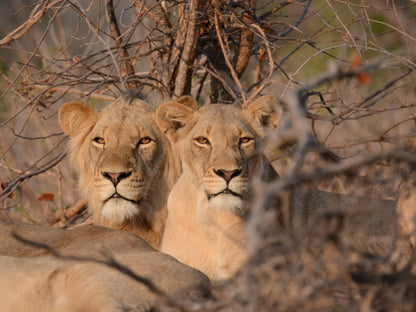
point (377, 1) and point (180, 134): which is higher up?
point (377, 1)

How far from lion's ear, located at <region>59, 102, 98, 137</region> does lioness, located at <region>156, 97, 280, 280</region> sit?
57 centimetres

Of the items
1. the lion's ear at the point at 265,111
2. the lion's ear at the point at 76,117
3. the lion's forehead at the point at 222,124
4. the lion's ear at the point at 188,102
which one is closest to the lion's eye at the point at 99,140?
the lion's ear at the point at 76,117

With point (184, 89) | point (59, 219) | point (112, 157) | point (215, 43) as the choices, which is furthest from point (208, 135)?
point (59, 219)

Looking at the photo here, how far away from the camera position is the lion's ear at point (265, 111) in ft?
12.3

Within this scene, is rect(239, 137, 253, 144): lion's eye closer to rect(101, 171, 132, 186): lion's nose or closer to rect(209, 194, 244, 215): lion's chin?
rect(209, 194, 244, 215): lion's chin

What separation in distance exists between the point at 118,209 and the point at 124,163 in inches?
11.2

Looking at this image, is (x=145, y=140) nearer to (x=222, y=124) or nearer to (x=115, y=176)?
(x=115, y=176)

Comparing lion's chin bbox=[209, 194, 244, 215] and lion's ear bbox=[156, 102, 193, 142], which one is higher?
lion's ear bbox=[156, 102, 193, 142]

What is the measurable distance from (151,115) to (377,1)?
2.55 metres

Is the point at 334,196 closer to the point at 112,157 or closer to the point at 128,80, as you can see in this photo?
the point at 112,157

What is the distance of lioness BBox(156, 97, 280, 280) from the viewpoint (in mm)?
3352

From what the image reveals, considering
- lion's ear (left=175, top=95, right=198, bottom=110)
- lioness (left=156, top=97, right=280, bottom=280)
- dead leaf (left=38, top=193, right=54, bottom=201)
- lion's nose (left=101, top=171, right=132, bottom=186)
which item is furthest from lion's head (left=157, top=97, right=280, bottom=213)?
dead leaf (left=38, top=193, right=54, bottom=201)

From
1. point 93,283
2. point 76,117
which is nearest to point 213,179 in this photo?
point 93,283

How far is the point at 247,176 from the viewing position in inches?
133
